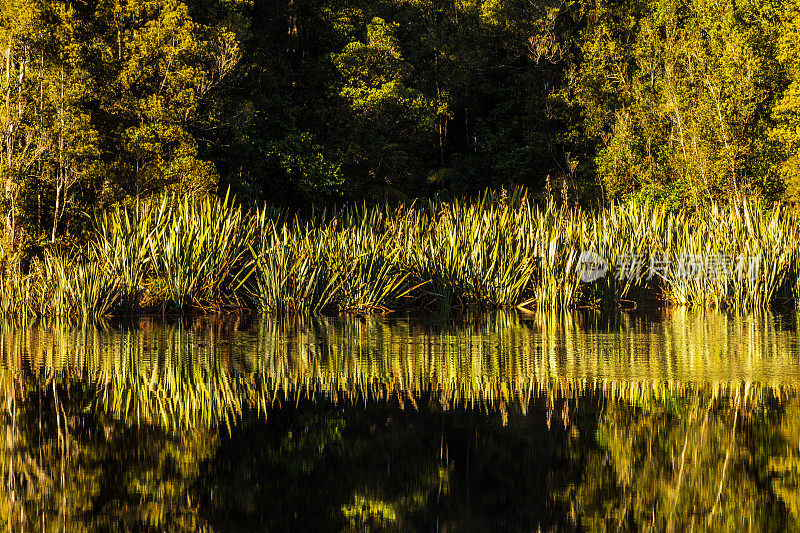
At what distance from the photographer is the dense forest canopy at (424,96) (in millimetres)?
23797

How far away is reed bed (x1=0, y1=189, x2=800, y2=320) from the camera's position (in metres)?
13.2

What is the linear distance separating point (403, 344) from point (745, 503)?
5.83m

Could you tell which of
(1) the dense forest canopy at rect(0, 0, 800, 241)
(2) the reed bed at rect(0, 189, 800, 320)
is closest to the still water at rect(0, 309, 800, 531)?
(2) the reed bed at rect(0, 189, 800, 320)

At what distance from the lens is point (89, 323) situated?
11727mm

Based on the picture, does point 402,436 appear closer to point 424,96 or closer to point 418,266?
point 418,266

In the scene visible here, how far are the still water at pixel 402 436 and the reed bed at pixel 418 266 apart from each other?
3.67 m

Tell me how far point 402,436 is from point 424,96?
27489 mm

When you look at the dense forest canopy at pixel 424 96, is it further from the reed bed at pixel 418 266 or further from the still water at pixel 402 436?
the still water at pixel 402 436

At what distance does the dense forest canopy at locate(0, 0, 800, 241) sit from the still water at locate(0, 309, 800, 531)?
37.3 feet

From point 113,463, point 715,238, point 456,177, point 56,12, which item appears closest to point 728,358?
point 113,463

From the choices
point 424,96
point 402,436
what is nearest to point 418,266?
point 402,436

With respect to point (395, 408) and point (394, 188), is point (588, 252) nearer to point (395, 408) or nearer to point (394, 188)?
point (395, 408)

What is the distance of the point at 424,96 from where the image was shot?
32094mm

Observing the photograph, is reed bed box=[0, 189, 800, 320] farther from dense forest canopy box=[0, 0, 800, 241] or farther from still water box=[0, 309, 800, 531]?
dense forest canopy box=[0, 0, 800, 241]
